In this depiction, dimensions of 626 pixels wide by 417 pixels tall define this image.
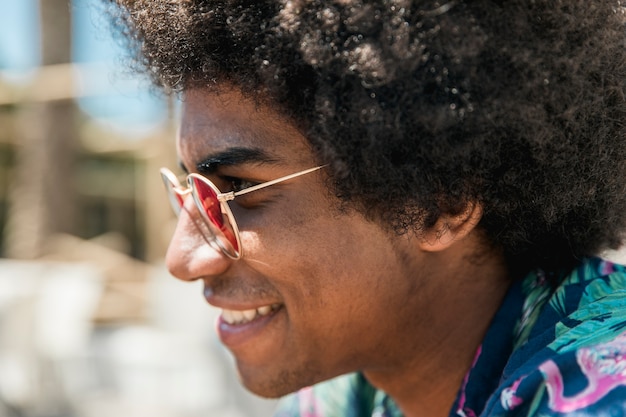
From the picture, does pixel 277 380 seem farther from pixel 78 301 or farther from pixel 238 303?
pixel 78 301

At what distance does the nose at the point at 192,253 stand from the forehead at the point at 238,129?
19cm

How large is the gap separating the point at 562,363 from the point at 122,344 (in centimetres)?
623

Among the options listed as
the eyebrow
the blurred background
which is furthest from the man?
the blurred background

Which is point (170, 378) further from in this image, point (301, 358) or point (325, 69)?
point (325, 69)

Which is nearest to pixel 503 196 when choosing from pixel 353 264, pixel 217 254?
pixel 353 264

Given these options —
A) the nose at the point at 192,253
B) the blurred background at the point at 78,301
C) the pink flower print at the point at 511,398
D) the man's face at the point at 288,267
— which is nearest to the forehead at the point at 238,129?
the man's face at the point at 288,267

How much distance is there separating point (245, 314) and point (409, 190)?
586 mm

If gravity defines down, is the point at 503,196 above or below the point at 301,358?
above

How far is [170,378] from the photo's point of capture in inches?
271

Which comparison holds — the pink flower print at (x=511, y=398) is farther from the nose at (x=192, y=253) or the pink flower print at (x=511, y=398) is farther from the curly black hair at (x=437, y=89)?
the nose at (x=192, y=253)

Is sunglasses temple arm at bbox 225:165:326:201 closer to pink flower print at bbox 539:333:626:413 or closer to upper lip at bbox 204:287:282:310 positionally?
upper lip at bbox 204:287:282:310

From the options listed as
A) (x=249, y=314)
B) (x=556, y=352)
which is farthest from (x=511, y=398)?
(x=249, y=314)

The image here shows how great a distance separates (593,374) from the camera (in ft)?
5.50

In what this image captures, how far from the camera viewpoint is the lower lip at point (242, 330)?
222 cm
